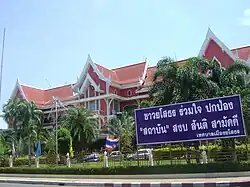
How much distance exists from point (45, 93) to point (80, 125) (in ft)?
77.8

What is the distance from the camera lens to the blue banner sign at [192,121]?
674 inches

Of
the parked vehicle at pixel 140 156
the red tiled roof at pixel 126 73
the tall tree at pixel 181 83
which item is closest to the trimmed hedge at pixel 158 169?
the parked vehicle at pixel 140 156

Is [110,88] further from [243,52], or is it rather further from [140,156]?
[140,156]

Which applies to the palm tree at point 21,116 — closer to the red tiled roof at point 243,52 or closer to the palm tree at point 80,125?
the palm tree at point 80,125

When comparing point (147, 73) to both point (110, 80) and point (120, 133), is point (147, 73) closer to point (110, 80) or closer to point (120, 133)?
point (110, 80)

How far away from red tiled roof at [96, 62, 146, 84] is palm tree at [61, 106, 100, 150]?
405 inches

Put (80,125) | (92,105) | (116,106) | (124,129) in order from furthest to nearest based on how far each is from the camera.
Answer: (116,106)
(92,105)
(80,125)
(124,129)

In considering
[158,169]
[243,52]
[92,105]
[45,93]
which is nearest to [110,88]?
[92,105]

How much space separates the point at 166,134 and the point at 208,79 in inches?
260

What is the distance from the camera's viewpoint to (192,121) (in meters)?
18.2

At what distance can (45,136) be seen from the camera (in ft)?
179

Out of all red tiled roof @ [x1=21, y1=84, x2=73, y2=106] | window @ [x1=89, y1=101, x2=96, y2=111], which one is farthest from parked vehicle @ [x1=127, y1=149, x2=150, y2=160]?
red tiled roof @ [x1=21, y1=84, x2=73, y2=106]

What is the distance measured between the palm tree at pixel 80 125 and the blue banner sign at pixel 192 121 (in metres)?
26.1

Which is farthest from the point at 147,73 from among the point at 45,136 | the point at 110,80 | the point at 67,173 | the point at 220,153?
the point at 220,153
